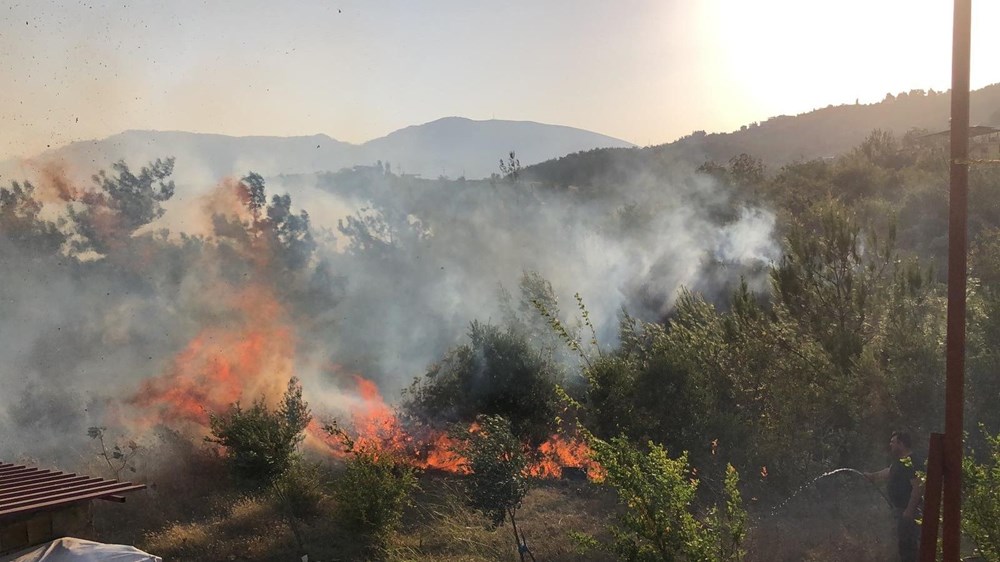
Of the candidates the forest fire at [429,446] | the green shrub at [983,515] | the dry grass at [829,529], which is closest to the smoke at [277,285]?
the forest fire at [429,446]

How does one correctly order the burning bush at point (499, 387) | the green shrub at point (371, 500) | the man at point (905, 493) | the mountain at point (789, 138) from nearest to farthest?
the man at point (905, 493) → the green shrub at point (371, 500) → the burning bush at point (499, 387) → the mountain at point (789, 138)

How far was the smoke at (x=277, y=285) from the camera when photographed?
68.0ft

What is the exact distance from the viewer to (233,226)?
27922mm

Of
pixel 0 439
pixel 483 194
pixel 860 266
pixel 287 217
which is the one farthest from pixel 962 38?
pixel 483 194

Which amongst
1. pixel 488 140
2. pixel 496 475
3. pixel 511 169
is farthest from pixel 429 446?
pixel 488 140

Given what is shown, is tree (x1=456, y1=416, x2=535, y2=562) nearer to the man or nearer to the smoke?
the man

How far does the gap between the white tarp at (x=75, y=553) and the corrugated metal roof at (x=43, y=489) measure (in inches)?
17.9

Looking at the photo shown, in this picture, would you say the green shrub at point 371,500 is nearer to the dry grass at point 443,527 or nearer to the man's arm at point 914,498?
the dry grass at point 443,527

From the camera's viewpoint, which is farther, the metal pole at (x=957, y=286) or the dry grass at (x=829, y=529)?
the dry grass at (x=829, y=529)

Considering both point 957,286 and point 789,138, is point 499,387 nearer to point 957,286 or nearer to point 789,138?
point 957,286

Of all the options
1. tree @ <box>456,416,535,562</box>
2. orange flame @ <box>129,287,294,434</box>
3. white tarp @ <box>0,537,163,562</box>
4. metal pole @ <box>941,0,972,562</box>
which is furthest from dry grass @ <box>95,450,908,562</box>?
metal pole @ <box>941,0,972,562</box>

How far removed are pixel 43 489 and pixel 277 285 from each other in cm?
2103

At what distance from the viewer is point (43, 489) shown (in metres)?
7.25

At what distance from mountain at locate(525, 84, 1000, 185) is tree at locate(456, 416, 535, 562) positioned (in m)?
57.2
